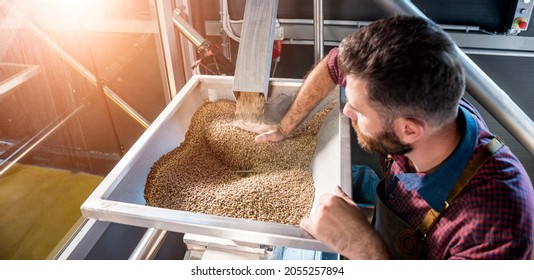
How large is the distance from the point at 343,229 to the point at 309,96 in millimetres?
709

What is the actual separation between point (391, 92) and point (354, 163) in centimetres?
207

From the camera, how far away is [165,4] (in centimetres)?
158

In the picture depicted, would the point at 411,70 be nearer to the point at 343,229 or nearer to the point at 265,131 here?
the point at 343,229

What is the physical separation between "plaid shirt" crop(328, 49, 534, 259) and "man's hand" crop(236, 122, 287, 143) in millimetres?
518

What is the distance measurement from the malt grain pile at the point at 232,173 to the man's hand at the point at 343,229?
141 millimetres

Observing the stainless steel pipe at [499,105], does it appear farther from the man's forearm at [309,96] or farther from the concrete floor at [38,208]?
the concrete floor at [38,208]

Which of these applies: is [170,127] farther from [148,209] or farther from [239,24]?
[239,24]

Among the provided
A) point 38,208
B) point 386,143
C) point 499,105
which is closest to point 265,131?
point 386,143

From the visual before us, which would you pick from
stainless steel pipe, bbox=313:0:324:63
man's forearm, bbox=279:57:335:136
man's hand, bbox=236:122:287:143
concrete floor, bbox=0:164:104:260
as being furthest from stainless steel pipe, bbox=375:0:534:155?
concrete floor, bbox=0:164:104:260

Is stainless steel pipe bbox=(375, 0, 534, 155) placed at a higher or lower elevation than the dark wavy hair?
lower

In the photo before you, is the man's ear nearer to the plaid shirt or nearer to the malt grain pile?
the plaid shirt

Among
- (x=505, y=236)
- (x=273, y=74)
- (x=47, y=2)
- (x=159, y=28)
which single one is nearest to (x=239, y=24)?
(x=273, y=74)

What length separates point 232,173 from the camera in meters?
1.30

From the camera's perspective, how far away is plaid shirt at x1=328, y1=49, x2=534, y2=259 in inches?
31.6
